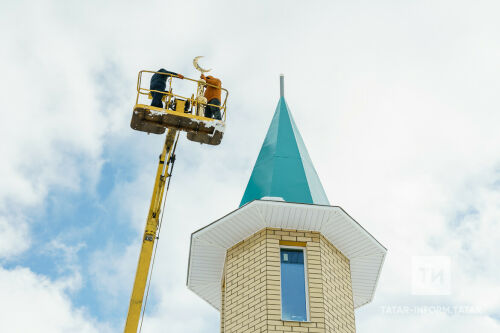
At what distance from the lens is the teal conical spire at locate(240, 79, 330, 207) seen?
16.8m

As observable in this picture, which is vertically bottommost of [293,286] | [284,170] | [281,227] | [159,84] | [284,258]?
[293,286]

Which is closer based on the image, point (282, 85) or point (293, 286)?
point (293, 286)

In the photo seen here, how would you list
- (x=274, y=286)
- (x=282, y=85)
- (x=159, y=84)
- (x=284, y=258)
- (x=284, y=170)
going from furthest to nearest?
1. (x=282, y=85)
2. (x=284, y=170)
3. (x=159, y=84)
4. (x=284, y=258)
5. (x=274, y=286)

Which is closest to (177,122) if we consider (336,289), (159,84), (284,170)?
(159,84)

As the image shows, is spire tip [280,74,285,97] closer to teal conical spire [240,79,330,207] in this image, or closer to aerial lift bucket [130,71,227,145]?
teal conical spire [240,79,330,207]

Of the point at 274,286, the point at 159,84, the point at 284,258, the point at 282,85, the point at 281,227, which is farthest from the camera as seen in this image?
the point at 282,85

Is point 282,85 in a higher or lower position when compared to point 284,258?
higher

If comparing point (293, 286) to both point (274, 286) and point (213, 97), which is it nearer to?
point (274, 286)

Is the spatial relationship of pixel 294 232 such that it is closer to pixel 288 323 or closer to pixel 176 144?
pixel 288 323

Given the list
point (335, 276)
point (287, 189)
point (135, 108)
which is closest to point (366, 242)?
point (335, 276)

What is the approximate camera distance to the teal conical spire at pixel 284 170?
16.8m

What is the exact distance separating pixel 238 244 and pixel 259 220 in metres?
0.94

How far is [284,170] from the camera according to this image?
17.4m

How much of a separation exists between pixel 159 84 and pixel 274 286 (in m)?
5.43
